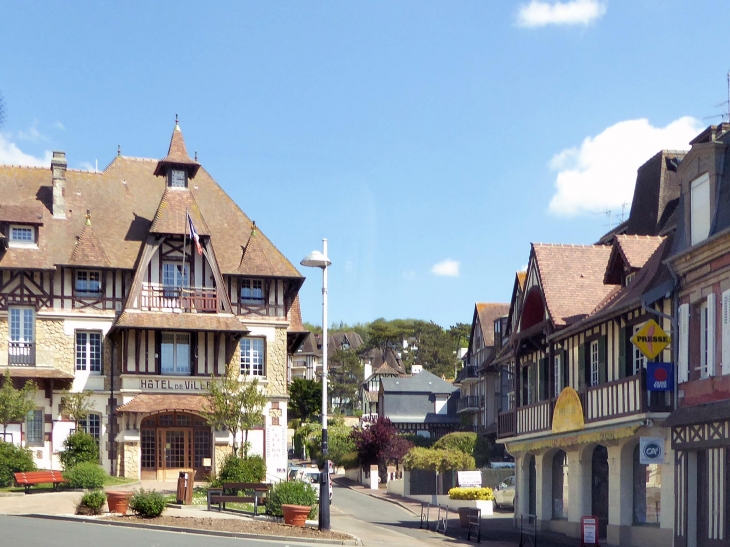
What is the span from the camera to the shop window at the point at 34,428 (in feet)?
144

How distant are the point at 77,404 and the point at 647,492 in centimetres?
2528

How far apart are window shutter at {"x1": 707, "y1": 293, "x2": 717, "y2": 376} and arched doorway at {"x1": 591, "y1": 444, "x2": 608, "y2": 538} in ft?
24.4

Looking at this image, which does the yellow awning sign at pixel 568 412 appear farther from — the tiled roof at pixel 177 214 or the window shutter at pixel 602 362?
the tiled roof at pixel 177 214

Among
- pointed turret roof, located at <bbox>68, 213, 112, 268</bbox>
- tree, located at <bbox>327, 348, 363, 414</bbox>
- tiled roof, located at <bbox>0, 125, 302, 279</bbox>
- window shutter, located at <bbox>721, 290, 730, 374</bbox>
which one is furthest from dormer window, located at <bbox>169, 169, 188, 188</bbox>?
tree, located at <bbox>327, 348, 363, 414</bbox>

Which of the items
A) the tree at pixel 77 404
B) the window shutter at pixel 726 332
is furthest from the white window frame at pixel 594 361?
the tree at pixel 77 404

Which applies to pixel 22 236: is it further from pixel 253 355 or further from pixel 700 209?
pixel 700 209

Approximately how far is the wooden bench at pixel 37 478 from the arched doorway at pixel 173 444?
921 centimetres

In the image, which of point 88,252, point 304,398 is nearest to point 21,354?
point 88,252

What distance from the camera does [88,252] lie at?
44969mm

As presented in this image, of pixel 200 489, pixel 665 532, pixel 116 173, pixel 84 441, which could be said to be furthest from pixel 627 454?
pixel 116 173

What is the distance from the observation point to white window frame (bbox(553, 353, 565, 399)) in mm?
30266

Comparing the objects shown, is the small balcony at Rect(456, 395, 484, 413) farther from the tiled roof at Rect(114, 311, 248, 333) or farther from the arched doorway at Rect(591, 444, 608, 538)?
the arched doorway at Rect(591, 444, 608, 538)

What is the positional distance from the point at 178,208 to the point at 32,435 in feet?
34.5

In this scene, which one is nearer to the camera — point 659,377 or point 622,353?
point 659,377
